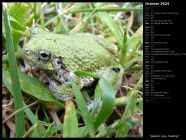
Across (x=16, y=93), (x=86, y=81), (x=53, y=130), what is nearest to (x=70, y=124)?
(x=53, y=130)

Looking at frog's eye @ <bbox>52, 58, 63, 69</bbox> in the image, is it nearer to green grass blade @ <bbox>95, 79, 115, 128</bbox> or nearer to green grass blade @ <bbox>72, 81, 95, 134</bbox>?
green grass blade @ <bbox>72, 81, 95, 134</bbox>

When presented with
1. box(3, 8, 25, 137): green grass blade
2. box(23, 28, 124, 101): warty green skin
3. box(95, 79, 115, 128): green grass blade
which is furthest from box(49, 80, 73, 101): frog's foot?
box(95, 79, 115, 128): green grass blade

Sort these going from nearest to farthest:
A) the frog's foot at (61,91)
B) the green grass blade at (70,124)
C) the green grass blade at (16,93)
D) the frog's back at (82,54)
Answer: the green grass blade at (70,124) → the green grass blade at (16,93) → the frog's foot at (61,91) → the frog's back at (82,54)

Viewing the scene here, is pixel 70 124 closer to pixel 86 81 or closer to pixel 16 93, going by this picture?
pixel 16 93

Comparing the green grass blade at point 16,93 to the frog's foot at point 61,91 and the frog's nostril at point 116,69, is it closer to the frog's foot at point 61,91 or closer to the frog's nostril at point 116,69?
the frog's foot at point 61,91

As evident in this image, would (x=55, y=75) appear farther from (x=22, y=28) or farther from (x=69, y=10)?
(x=69, y=10)

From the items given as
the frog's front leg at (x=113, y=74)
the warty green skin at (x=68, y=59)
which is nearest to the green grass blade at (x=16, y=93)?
the warty green skin at (x=68, y=59)
